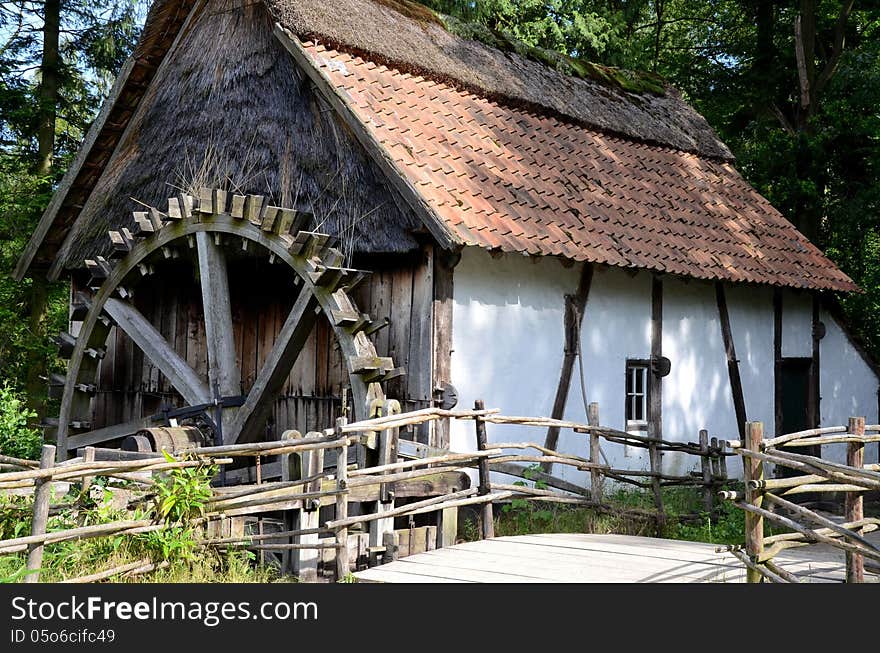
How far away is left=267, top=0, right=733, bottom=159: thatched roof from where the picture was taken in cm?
1041

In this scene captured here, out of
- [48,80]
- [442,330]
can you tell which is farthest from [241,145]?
[48,80]

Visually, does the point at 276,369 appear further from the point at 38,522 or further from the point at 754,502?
the point at 754,502

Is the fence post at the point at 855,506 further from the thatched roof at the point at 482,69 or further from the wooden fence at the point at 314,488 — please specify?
the thatched roof at the point at 482,69

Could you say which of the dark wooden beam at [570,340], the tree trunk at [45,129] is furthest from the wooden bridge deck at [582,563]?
the tree trunk at [45,129]

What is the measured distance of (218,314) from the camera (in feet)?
31.6

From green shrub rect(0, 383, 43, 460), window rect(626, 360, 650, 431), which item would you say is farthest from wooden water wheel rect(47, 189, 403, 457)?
window rect(626, 360, 650, 431)

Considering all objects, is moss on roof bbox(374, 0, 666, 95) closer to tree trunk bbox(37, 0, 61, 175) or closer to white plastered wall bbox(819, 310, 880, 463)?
white plastered wall bbox(819, 310, 880, 463)

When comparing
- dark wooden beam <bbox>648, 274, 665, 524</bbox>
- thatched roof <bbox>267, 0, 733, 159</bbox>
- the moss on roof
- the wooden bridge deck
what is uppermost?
the moss on roof

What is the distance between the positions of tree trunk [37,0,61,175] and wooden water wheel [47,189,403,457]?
5696 mm

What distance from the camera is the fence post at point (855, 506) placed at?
5.71 meters

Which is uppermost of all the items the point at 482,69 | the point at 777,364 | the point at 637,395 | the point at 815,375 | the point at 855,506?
the point at 482,69

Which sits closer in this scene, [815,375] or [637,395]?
[637,395]

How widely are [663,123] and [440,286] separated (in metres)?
6.17

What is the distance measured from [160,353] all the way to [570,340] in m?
4.13
